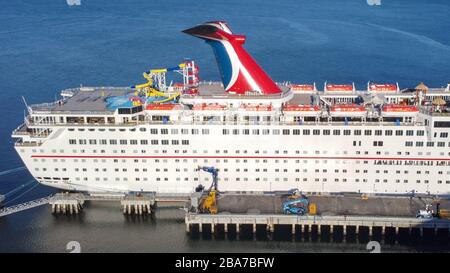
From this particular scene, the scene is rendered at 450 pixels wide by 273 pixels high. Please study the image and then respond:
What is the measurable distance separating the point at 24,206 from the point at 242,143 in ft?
63.7

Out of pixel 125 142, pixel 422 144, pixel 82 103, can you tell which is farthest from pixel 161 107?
pixel 422 144

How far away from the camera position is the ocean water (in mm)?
38531

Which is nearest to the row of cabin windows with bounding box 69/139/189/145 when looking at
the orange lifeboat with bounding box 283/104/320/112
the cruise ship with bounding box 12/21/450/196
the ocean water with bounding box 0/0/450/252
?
the cruise ship with bounding box 12/21/450/196

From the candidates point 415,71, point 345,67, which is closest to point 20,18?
point 345,67

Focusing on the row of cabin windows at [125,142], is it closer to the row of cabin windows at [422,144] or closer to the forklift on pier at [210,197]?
the forklift on pier at [210,197]

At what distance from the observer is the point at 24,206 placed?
41094 millimetres

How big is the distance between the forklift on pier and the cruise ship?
67cm

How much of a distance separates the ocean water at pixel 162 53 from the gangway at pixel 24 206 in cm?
71

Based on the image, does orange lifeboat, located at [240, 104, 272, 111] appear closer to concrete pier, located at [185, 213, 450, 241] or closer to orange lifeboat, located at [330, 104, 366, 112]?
orange lifeboat, located at [330, 104, 366, 112]

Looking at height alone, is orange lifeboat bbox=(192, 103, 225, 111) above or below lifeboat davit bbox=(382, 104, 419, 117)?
above

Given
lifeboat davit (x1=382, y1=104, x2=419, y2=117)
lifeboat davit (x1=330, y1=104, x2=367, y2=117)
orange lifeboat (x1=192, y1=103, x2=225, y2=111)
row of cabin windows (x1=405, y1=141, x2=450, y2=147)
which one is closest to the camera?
row of cabin windows (x1=405, y1=141, x2=450, y2=147)

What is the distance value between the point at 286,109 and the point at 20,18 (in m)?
111

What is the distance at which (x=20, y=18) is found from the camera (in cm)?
12862

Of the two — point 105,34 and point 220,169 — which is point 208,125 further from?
point 105,34
